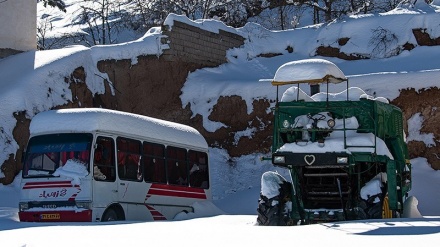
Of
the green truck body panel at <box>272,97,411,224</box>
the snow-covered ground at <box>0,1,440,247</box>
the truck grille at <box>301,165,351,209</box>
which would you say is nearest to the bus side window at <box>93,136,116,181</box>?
the snow-covered ground at <box>0,1,440,247</box>

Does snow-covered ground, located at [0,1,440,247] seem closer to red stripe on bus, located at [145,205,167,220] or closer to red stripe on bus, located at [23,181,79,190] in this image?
red stripe on bus, located at [145,205,167,220]

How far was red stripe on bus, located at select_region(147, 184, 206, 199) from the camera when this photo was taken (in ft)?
64.0

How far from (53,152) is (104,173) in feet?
4.13

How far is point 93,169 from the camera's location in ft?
56.2

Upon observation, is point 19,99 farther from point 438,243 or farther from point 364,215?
point 438,243

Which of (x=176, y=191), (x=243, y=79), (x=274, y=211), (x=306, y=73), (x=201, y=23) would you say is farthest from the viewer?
(x=201, y=23)

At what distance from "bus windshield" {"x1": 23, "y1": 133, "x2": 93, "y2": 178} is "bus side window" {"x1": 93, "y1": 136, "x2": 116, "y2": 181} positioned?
0.23 m

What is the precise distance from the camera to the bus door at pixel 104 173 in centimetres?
1709

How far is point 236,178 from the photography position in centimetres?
2739

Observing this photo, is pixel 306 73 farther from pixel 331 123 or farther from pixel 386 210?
pixel 386 210

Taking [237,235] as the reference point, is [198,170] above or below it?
above

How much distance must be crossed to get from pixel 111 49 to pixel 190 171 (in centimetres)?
923

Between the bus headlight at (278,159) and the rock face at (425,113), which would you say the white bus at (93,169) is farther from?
the rock face at (425,113)

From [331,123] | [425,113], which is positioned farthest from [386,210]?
[425,113]
